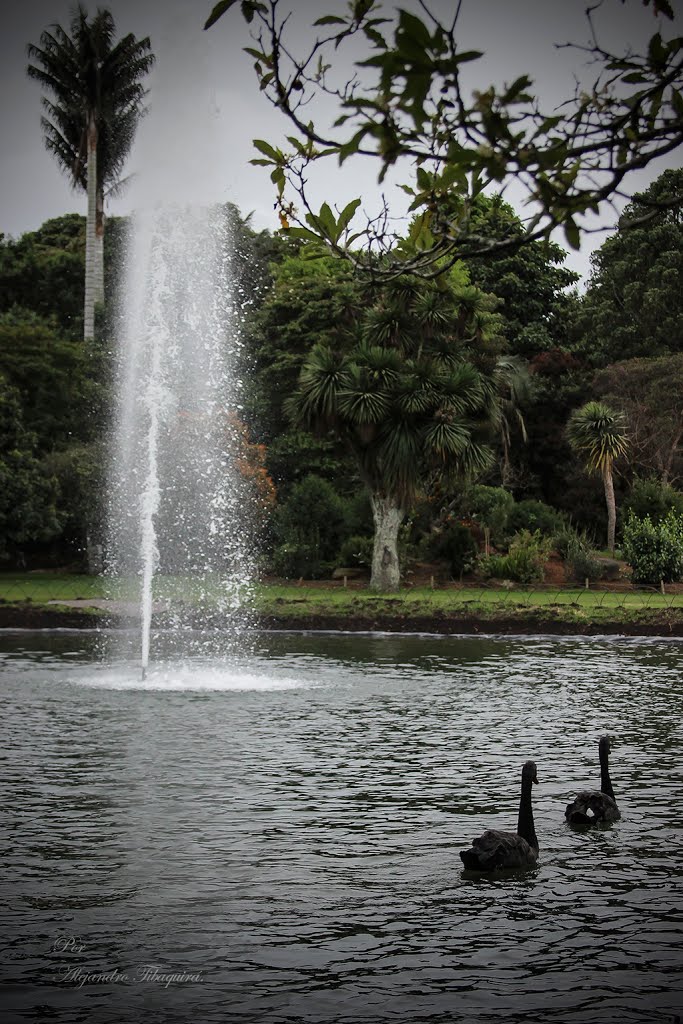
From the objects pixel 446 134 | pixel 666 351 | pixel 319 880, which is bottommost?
pixel 319 880

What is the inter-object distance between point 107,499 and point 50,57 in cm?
2257

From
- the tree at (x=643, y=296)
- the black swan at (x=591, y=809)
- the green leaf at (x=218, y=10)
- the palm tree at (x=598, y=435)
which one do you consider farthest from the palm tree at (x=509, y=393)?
the green leaf at (x=218, y=10)

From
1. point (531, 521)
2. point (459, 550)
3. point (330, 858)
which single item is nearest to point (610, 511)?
point (531, 521)

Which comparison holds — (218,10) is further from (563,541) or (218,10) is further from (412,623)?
(563,541)

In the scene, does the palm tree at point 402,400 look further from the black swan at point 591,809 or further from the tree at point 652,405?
the black swan at point 591,809

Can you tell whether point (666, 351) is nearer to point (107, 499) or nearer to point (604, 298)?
point (604, 298)

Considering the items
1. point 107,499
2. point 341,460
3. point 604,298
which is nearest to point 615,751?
point 107,499

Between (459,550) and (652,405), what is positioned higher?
(652,405)

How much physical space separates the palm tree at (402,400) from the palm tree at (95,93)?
18.6 m

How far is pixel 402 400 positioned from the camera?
1444 inches

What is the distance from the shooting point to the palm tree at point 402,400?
36406 mm

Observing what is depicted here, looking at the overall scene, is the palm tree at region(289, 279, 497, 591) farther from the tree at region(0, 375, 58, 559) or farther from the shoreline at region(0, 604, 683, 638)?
the tree at region(0, 375, 58, 559)

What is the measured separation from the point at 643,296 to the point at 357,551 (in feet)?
69.6

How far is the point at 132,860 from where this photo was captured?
10.5m
